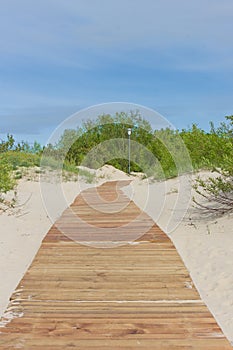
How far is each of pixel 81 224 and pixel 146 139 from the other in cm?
1926

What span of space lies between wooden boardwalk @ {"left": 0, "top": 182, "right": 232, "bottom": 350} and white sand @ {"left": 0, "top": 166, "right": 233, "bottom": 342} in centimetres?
36

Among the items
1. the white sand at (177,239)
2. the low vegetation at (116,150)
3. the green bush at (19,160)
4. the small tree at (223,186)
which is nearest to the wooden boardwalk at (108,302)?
the white sand at (177,239)

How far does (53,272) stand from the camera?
5.71 metres

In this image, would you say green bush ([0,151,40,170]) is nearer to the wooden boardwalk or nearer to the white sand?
the white sand

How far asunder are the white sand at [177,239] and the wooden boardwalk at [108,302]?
357 mm

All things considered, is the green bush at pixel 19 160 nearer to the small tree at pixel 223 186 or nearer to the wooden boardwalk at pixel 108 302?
the small tree at pixel 223 186

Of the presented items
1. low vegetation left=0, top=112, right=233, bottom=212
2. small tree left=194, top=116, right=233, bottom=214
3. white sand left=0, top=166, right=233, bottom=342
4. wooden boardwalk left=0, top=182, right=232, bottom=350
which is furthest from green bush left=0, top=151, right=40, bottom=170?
wooden boardwalk left=0, top=182, right=232, bottom=350

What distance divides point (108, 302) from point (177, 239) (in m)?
3.96

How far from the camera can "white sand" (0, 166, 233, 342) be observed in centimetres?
555

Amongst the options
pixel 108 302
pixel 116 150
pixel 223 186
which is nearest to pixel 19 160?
pixel 116 150

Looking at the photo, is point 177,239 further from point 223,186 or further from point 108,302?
point 108,302

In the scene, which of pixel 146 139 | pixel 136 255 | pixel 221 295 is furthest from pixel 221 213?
pixel 146 139

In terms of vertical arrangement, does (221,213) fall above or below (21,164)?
below

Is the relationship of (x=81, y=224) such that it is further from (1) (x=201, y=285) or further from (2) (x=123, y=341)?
(2) (x=123, y=341)
